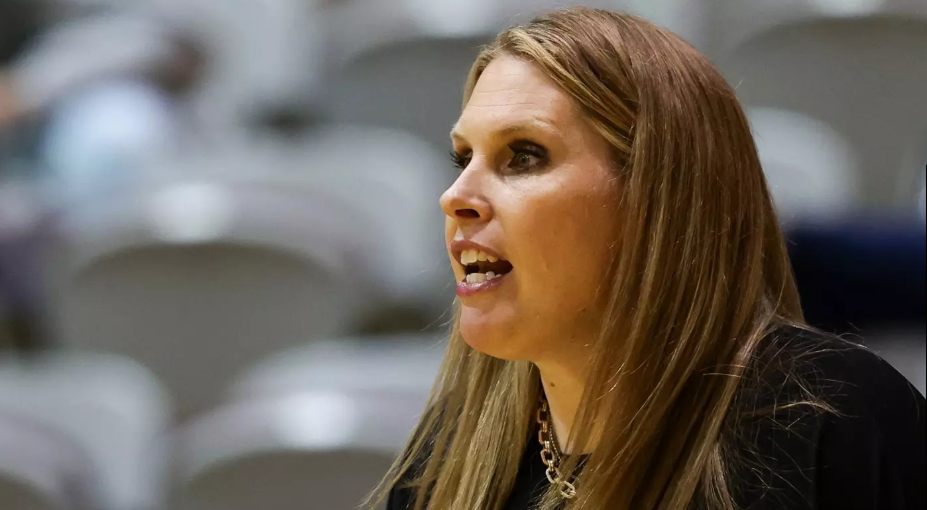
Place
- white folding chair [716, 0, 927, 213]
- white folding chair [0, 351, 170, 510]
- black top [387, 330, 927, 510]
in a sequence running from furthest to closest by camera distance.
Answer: white folding chair [716, 0, 927, 213] → white folding chair [0, 351, 170, 510] → black top [387, 330, 927, 510]

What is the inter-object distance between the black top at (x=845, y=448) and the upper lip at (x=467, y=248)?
0.14m

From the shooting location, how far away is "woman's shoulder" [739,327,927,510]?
437 millimetres

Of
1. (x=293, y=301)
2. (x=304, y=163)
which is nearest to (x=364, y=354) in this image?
(x=293, y=301)

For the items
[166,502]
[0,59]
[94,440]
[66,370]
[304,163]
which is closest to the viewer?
[166,502]

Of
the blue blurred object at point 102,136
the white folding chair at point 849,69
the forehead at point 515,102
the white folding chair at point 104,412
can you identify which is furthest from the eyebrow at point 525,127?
the blue blurred object at point 102,136

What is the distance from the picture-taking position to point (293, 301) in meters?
0.98

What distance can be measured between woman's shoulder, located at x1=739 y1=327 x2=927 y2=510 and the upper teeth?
139 mm

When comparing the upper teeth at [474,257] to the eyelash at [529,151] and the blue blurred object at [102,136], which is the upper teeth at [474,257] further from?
the blue blurred object at [102,136]

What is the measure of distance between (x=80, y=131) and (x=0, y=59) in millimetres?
378

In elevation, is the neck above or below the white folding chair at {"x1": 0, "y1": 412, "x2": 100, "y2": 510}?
below

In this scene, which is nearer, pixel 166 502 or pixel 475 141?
pixel 475 141

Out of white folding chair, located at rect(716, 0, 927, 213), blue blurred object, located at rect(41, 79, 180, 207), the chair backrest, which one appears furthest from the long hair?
blue blurred object, located at rect(41, 79, 180, 207)

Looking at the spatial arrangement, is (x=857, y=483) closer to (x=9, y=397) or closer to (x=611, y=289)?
(x=611, y=289)

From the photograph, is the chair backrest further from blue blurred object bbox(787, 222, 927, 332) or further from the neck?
blue blurred object bbox(787, 222, 927, 332)
